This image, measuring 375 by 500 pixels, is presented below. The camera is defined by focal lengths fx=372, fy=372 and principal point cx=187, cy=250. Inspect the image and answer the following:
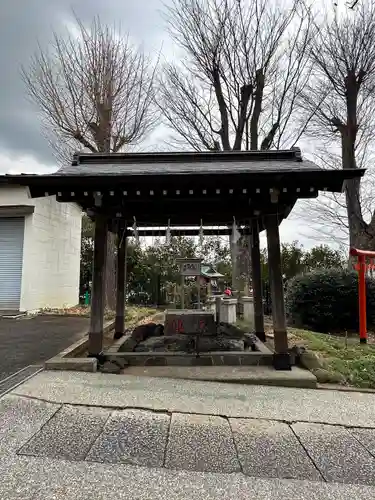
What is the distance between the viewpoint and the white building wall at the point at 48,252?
Result: 9797 mm

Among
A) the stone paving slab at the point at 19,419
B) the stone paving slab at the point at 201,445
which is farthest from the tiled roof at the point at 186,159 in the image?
the stone paving slab at the point at 201,445

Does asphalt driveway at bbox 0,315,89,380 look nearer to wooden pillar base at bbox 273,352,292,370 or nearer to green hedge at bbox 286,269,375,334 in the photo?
wooden pillar base at bbox 273,352,292,370

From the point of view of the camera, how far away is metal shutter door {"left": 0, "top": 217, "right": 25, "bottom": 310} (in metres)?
9.81

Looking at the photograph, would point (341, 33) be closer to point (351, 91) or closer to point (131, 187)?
point (351, 91)

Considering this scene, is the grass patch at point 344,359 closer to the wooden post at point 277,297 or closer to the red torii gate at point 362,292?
the red torii gate at point 362,292

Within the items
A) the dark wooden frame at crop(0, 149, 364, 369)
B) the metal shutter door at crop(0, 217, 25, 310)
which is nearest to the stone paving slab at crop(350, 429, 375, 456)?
the dark wooden frame at crop(0, 149, 364, 369)

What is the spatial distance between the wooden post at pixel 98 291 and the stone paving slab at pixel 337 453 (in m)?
2.83

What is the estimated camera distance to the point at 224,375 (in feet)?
14.6

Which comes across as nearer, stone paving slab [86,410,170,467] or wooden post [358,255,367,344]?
stone paving slab [86,410,170,467]

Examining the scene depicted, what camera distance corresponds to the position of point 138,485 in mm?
2229

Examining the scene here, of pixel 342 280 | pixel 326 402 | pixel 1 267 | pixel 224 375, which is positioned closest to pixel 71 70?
pixel 1 267

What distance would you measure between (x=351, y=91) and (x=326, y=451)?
11533 mm

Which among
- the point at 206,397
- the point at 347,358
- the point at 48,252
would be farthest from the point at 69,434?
the point at 48,252

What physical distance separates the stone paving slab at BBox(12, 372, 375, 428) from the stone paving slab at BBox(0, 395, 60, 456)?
17 cm
